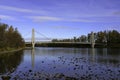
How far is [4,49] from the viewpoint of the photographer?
312 feet

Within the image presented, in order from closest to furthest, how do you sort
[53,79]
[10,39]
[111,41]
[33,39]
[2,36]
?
1. [53,79]
2. [2,36]
3. [10,39]
4. [33,39]
5. [111,41]

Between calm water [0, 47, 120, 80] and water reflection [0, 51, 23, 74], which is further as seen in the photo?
water reflection [0, 51, 23, 74]

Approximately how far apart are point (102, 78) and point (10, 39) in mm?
88239

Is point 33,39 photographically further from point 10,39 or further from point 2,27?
point 2,27

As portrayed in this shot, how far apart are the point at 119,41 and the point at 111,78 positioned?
542ft

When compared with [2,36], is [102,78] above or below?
below

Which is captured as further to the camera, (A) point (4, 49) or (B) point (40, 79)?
(A) point (4, 49)

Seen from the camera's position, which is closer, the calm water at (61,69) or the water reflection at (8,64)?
the calm water at (61,69)

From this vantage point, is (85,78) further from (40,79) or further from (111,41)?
(111,41)

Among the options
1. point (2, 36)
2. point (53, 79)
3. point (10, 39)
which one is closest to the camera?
point (53, 79)

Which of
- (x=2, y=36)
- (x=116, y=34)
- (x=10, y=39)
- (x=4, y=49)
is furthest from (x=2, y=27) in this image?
(x=116, y=34)

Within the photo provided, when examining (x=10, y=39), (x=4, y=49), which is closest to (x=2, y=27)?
(x=4, y=49)

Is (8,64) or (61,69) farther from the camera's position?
(8,64)

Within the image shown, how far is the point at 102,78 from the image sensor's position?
27422 millimetres
